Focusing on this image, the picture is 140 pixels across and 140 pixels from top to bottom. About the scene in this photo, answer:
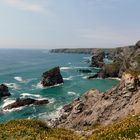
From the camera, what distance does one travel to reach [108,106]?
5956 cm

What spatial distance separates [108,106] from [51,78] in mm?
75093

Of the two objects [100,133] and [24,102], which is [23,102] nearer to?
[24,102]

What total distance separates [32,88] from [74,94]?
22.2m

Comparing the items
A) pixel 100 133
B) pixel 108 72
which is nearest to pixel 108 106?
pixel 100 133

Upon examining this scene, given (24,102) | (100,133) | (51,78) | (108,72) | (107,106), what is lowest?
(24,102)

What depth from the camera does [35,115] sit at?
273 feet

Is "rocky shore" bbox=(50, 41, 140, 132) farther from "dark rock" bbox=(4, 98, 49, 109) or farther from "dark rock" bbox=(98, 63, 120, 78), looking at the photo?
"dark rock" bbox=(98, 63, 120, 78)

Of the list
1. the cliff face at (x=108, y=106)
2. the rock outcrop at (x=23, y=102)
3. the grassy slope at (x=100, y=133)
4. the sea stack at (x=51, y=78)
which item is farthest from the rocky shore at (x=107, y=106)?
the sea stack at (x=51, y=78)

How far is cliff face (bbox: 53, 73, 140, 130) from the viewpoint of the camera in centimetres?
5572

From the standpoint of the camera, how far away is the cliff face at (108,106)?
55.7m

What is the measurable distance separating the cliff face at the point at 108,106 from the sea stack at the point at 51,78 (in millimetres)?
61739

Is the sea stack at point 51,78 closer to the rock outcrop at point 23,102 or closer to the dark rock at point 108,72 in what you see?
the dark rock at point 108,72

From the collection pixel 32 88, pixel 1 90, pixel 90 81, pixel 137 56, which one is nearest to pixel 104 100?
pixel 1 90

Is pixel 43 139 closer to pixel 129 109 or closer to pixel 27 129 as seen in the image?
pixel 27 129
